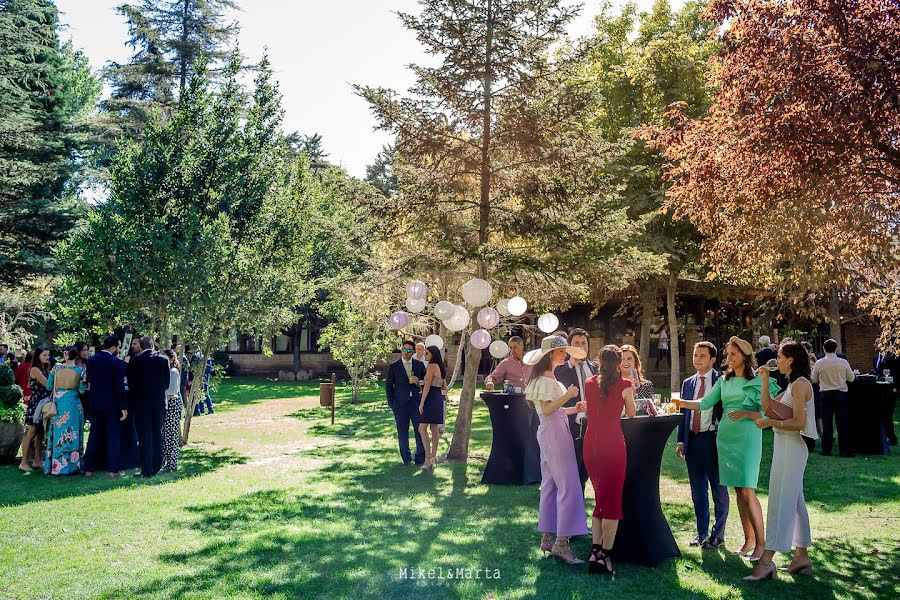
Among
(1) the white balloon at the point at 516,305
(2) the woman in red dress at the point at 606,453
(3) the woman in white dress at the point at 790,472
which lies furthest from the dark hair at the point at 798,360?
(1) the white balloon at the point at 516,305

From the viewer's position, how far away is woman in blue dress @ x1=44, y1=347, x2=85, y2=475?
1063 centimetres

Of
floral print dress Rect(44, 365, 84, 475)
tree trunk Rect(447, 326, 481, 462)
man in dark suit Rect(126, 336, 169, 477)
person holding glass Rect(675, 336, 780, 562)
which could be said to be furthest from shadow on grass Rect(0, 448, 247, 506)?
person holding glass Rect(675, 336, 780, 562)

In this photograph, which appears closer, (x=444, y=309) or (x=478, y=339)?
(x=478, y=339)

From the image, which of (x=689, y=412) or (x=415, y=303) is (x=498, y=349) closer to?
(x=415, y=303)

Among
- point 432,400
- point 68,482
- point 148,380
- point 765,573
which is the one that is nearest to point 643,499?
point 765,573

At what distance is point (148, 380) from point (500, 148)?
674 cm

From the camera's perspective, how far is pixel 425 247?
41.2 feet

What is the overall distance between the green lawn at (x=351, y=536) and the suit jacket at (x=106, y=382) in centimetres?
111

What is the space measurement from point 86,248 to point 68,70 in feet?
76.6

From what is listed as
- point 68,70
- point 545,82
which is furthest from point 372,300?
point 68,70

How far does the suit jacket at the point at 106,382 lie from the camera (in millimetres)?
10438

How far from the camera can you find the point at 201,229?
13.1 metres

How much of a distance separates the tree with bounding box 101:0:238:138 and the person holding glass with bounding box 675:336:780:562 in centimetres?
2760

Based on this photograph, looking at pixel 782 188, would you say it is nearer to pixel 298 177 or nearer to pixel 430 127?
pixel 430 127
